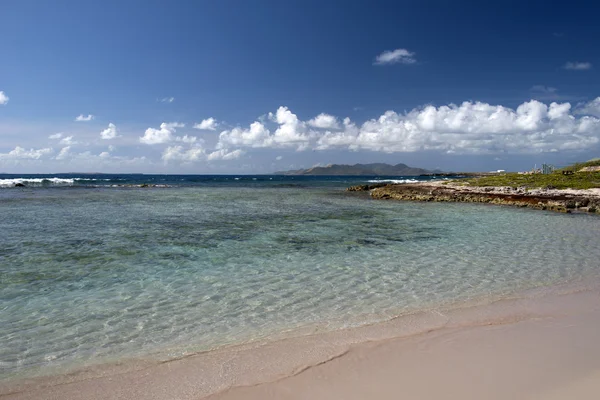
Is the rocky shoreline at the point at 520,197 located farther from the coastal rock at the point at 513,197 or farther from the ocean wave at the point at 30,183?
the ocean wave at the point at 30,183

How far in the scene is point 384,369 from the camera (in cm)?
578

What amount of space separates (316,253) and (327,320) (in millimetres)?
6538

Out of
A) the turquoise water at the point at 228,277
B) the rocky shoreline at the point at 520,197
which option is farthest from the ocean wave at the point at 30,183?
the rocky shoreline at the point at 520,197

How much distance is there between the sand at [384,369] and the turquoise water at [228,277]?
59 cm

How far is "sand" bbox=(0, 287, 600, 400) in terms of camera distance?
517 centimetres

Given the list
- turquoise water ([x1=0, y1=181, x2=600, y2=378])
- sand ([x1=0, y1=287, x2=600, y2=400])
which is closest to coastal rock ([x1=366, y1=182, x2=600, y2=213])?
turquoise water ([x1=0, y1=181, x2=600, y2=378])

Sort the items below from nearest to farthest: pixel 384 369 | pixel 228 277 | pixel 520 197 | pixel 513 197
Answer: pixel 384 369 < pixel 228 277 < pixel 520 197 < pixel 513 197

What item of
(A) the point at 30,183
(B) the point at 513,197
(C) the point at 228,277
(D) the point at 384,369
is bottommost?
(D) the point at 384,369

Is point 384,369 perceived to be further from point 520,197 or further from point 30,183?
point 30,183

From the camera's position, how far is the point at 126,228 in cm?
2034

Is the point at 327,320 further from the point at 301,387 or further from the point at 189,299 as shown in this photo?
the point at 189,299

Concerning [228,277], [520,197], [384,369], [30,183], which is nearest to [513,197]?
[520,197]

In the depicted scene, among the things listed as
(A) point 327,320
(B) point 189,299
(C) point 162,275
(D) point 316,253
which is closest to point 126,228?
(C) point 162,275

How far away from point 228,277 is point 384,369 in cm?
635
